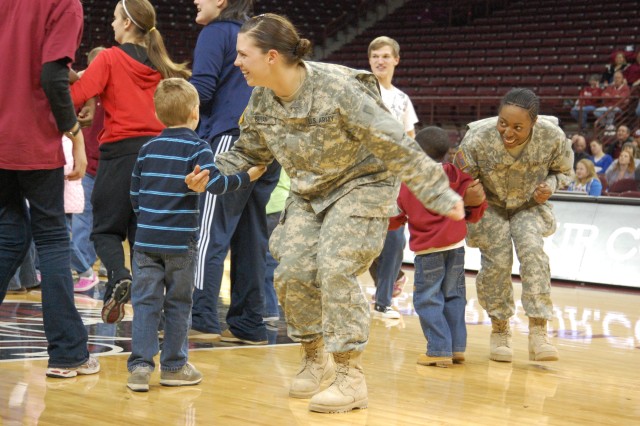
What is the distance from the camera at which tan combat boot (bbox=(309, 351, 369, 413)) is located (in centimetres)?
329

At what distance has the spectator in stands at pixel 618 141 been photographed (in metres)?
13.0

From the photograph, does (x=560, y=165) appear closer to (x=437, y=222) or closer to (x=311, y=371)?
(x=437, y=222)

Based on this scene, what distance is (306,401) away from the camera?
137 inches

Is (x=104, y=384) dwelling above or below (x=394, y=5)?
below

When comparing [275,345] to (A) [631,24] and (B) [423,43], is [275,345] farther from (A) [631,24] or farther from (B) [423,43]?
(B) [423,43]

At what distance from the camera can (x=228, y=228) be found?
15.3 feet

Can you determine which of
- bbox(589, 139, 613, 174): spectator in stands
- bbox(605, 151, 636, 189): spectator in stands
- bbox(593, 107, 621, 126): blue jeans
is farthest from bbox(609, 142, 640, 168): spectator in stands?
bbox(593, 107, 621, 126): blue jeans

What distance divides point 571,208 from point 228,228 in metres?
5.50

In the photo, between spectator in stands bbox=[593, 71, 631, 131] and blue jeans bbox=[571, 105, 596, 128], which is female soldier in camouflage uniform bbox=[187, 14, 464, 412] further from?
blue jeans bbox=[571, 105, 596, 128]

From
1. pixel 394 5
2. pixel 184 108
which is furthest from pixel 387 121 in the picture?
pixel 394 5

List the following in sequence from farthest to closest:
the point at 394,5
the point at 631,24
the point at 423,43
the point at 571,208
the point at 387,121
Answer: the point at 394,5 → the point at 423,43 → the point at 631,24 → the point at 571,208 → the point at 387,121

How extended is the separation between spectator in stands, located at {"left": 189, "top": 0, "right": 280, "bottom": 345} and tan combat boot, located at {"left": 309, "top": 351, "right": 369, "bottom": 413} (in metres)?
1.36

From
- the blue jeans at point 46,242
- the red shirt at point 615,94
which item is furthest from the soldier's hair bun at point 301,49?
the red shirt at point 615,94

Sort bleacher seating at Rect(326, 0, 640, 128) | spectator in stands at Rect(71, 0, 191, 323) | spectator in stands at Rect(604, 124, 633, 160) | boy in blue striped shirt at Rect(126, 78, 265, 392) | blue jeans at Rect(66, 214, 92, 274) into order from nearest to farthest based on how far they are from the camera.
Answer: boy in blue striped shirt at Rect(126, 78, 265, 392) → spectator in stands at Rect(71, 0, 191, 323) → blue jeans at Rect(66, 214, 92, 274) → spectator in stands at Rect(604, 124, 633, 160) → bleacher seating at Rect(326, 0, 640, 128)
